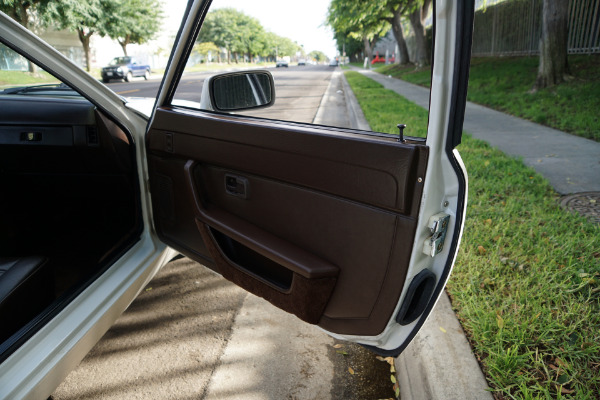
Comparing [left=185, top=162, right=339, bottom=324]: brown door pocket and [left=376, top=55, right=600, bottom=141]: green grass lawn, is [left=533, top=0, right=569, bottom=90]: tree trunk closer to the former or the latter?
[left=376, top=55, right=600, bottom=141]: green grass lawn

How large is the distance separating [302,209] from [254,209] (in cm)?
27

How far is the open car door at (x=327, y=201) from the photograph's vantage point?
4.10 ft

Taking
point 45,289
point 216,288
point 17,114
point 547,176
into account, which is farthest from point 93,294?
point 547,176

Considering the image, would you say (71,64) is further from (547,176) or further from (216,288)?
(547,176)

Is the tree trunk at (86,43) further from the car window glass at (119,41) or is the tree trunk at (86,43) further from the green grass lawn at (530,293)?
the green grass lawn at (530,293)

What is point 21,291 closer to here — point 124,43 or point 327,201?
point 327,201

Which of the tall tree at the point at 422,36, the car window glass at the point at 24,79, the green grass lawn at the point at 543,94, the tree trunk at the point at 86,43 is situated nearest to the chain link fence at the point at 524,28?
the green grass lawn at the point at 543,94

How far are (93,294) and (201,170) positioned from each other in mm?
693

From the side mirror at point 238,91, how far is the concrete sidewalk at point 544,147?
1.31m

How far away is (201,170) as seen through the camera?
76.2 inches

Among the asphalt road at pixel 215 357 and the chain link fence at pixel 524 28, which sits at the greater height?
the chain link fence at pixel 524 28

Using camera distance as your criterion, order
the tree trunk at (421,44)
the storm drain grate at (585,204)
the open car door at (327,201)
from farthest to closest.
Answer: the storm drain grate at (585,204)
the tree trunk at (421,44)
the open car door at (327,201)

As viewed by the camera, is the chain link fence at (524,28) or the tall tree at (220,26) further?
the chain link fence at (524,28)

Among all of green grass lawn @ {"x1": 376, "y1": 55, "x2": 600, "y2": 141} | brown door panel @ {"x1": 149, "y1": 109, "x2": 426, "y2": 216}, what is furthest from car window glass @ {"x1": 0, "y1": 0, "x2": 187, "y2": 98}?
brown door panel @ {"x1": 149, "y1": 109, "x2": 426, "y2": 216}
